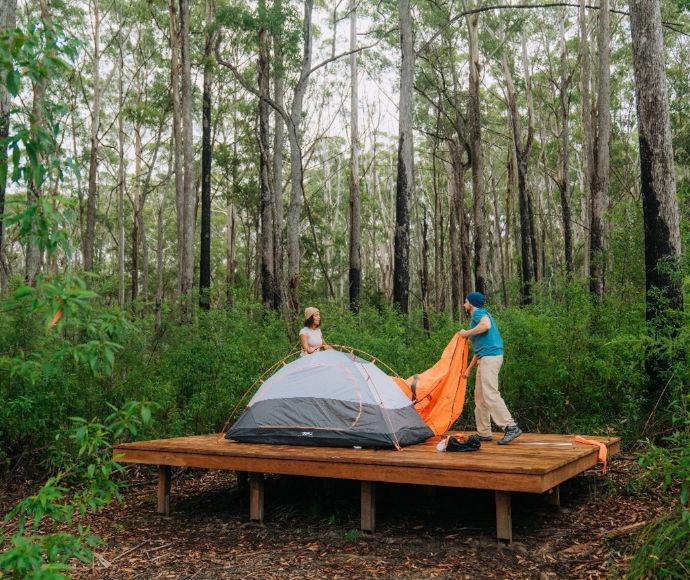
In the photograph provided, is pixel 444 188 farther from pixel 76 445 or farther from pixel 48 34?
pixel 48 34

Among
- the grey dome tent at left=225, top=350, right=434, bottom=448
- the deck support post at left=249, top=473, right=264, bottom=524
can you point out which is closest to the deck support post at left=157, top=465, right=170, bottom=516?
the grey dome tent at left=225, top=350, right=434, bottom=448

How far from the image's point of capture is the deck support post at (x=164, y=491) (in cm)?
607

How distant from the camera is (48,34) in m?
2.24

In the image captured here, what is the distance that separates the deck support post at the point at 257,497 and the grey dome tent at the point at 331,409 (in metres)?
0.42

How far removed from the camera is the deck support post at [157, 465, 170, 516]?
6066 millimetres

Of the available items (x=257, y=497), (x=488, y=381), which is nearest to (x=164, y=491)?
(x=257, y=497)

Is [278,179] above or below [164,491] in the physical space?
above

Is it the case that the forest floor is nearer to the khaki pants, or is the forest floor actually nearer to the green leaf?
the khaki pants

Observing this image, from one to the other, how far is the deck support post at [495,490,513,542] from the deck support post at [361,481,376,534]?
987mm

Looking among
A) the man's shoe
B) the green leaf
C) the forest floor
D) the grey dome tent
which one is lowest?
the forest floor

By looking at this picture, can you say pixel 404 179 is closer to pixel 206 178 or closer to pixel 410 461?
pixel 206 178

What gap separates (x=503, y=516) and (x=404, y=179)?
36.8ft

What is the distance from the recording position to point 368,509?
5.07 m

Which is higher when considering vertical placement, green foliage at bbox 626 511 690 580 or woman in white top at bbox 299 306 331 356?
woman in white top at bbox 299 306 331 356
